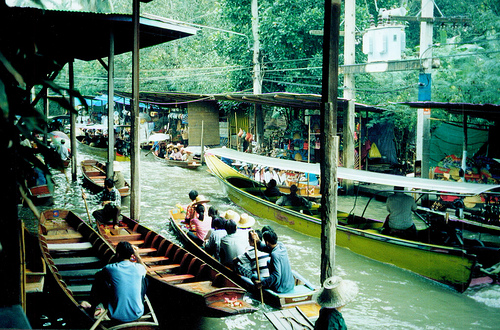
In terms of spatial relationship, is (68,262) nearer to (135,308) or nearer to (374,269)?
(135,308)

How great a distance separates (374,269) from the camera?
931 cm

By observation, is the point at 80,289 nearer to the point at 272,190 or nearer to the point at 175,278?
the point at 175,278

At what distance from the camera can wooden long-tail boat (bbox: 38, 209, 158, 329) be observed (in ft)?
17.1

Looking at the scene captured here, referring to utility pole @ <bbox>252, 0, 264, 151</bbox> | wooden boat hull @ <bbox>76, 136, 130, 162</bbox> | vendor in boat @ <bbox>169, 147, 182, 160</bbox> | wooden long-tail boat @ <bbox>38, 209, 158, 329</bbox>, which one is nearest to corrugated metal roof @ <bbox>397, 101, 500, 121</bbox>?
wooden long-tail boat @ <bbox>38, 209, 158, 329</bbox>

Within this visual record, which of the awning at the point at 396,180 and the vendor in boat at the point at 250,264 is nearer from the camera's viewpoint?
the vendor in boat at the point at 250,264

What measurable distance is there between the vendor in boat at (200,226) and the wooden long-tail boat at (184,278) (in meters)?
0.89

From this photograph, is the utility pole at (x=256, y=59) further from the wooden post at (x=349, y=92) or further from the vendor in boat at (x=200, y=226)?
the vendor in boat at (x=200, y=226)

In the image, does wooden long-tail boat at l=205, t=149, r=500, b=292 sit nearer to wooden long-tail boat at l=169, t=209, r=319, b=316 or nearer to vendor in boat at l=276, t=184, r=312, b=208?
vendor in boat at l=276, t=184, r=312, b=208

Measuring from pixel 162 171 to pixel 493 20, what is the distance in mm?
14712

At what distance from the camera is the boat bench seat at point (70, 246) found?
26.4 feet

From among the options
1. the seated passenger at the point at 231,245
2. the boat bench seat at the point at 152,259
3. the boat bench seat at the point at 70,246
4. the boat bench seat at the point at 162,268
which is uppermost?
the seated passenger at the point at 231,245

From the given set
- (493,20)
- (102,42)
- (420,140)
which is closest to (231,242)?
(420,140)

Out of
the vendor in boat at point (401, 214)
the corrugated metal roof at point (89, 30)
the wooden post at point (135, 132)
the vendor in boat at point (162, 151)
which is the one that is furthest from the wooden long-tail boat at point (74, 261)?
the vendor in boat at point (162, 151)

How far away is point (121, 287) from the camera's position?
4.93 meters
